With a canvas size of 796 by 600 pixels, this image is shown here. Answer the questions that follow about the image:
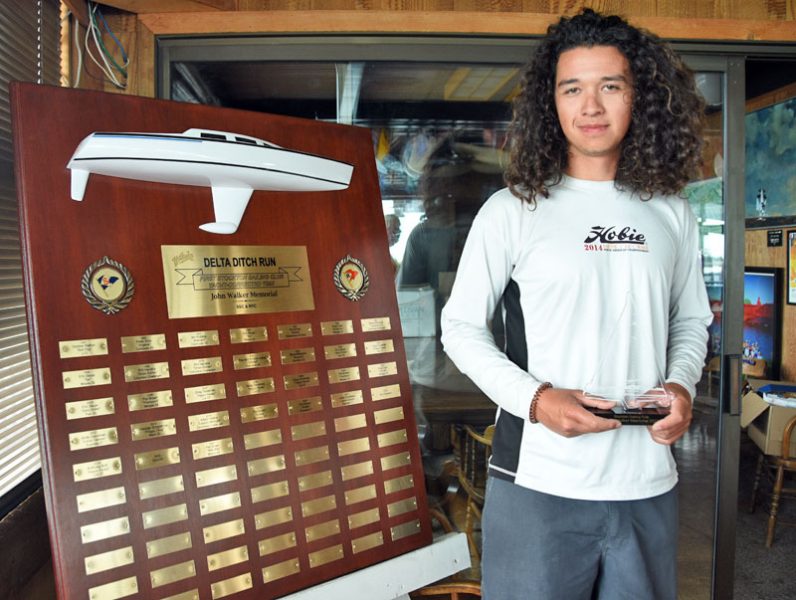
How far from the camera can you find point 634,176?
1.25m

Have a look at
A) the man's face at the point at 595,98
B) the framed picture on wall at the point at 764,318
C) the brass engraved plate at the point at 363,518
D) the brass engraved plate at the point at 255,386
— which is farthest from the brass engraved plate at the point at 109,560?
the framed picture on wall at the point at 764,318

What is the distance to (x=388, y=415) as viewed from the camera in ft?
4.69

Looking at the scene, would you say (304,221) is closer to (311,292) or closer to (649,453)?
(311,292)

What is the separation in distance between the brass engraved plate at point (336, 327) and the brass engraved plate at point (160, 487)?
41 cm

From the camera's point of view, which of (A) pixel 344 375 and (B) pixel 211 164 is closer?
(B) pixel 211 164

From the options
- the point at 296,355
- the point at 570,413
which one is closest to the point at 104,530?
the point at 296,355

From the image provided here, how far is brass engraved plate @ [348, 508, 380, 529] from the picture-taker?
4.39 feet

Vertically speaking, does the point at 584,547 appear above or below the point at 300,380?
below

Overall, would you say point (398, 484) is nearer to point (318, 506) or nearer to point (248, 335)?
point (318, 506)

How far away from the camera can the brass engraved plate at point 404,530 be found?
4.56 feet

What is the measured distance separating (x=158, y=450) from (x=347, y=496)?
40 centimetres

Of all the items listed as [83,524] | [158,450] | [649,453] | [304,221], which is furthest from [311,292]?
[649,453]

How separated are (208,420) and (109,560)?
280 mm

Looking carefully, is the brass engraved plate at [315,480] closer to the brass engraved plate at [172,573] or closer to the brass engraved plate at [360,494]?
the brass engraved plate at [360,494]
